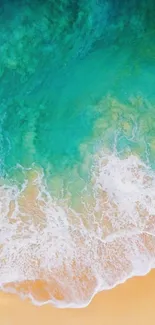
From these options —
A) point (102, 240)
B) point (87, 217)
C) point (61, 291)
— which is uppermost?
point (87, 217)

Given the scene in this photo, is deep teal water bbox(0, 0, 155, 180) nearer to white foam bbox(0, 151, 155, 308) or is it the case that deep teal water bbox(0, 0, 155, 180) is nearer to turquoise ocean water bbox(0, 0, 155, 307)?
turquoise ocean water bbox(0, 0, 155, 307)

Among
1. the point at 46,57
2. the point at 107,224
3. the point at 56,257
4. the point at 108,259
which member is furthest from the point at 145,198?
the point at 46,57

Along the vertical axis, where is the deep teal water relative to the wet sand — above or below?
above

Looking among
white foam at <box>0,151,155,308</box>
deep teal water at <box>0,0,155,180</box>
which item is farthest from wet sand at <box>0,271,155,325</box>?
deep teal water at <box>0,0,155,180</box>

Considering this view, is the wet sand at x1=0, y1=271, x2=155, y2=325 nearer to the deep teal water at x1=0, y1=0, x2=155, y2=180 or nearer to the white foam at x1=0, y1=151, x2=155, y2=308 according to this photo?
the white foam at x1=0, y1=151, x2=155, y2=308

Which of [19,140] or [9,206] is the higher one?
[19,140]

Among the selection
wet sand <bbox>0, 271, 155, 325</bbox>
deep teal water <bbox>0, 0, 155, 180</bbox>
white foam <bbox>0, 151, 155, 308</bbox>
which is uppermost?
deep teal water <bbox>0, 0, 155, 180</bbox>

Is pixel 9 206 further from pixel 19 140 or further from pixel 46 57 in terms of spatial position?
pixel 46 57

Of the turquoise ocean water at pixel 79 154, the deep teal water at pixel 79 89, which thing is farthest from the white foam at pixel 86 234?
the deep teal water at pixel 79 89
